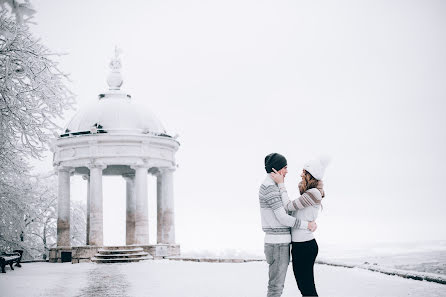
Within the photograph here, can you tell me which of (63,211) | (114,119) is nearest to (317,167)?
(114,119)

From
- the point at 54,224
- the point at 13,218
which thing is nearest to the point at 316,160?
the point at 13,218

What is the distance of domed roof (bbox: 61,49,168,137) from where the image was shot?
28812 millimetres

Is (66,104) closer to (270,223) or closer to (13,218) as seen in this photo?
(13,218)

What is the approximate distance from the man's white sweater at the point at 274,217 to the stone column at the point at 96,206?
2153cm

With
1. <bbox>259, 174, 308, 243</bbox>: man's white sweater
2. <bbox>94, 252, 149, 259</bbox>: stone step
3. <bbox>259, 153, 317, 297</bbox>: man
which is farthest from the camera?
<bbox>94, 252, 149, 259</bbox>: stone step

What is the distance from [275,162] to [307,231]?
43.9 inches

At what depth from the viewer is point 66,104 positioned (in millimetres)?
18000

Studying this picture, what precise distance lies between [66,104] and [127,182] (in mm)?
15128

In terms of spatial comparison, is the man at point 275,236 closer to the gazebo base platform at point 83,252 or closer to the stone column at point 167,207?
the gazebo base platform at point 83,252

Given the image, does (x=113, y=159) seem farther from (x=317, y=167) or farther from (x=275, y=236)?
(x=317, y=167)

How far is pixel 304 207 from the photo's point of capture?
7.68m

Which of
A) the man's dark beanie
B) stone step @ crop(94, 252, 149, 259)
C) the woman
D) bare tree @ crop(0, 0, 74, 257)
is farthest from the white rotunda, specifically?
the woman

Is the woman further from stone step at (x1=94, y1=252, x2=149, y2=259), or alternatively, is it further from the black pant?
stone step at (x1=94, y1=252, x2=149, y2=259)

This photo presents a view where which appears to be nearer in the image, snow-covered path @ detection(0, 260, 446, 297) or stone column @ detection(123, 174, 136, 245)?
snow-covered path @ detection(0, 260, 446, 297)
